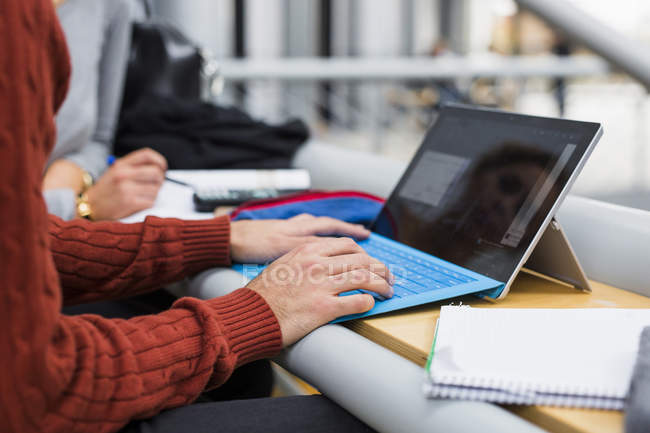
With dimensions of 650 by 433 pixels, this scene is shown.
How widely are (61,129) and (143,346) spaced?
885 millimetres

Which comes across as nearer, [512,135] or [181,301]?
[181,301]

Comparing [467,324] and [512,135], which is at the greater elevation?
[512,135]

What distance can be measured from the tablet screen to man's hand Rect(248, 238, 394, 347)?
0.13m

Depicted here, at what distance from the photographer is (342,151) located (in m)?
1.24

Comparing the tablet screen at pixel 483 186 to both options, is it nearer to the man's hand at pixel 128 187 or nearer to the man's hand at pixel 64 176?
the man's hand at pixel 128 187

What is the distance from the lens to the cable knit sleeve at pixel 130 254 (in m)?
0.77

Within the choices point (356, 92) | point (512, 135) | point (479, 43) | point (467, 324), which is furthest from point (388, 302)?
point (479, 43)

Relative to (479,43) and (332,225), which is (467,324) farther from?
(479,43)

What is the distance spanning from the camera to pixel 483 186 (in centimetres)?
75

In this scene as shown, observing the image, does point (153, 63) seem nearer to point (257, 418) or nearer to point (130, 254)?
point (130, 254)

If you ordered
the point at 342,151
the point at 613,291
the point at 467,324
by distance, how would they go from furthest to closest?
the point at 342,151
the point at 613,291
the point at 467,324

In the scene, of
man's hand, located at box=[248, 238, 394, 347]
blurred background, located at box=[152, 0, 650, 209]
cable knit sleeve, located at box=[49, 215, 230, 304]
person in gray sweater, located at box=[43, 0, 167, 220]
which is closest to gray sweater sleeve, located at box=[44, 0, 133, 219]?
person in gray sweater, located at box=[43, 0, 167, 220]

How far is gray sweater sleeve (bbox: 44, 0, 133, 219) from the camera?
1.28 meters

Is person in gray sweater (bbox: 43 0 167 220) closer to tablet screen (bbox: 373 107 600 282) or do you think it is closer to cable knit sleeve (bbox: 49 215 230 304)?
cable knit sleeve (bbox: 49 215 230 304)
